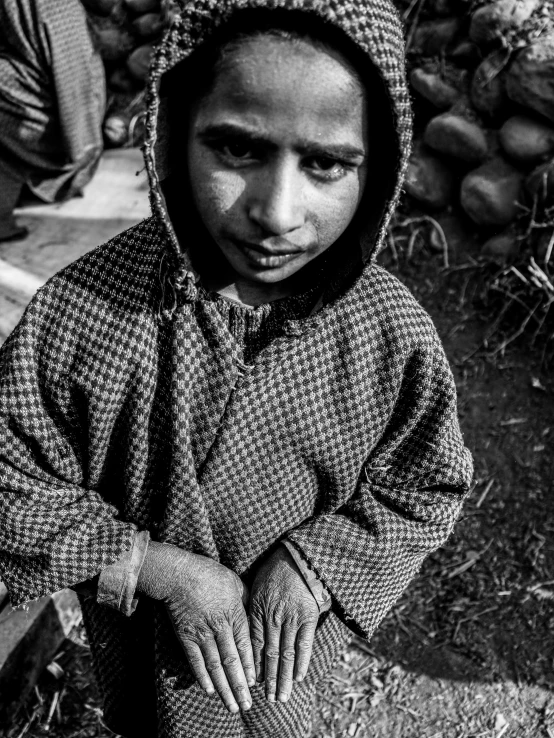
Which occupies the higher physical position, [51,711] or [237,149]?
[237,149]

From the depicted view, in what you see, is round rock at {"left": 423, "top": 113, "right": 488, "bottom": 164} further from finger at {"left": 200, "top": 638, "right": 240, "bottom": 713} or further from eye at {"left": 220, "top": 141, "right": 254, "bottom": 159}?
finger at {"left": 200, "top": 638, "right": 240, "bottom": 713}

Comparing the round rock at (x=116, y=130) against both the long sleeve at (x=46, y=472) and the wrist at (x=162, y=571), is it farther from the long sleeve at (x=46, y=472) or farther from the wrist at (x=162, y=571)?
the wrist at (x=162, y=571)

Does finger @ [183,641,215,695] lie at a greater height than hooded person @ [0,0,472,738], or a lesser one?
lesser

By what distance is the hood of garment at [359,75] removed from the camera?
3.10 feet

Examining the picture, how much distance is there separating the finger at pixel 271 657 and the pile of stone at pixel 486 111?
2143 mm

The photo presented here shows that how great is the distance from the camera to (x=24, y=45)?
3965 millimetres

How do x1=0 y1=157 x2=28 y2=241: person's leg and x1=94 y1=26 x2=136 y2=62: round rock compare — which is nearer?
x1=0 y1=157 x2=28 y2=241: person's leg

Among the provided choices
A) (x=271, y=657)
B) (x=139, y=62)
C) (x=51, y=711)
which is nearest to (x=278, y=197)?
(x=271, y=657)

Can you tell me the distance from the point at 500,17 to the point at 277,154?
2.58 metres

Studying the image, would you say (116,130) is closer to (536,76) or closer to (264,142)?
(536,76)

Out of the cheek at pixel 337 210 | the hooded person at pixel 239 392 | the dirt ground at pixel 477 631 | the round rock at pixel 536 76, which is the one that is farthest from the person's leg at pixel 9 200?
the cheek at pixel 337 210

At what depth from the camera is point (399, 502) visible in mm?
1396

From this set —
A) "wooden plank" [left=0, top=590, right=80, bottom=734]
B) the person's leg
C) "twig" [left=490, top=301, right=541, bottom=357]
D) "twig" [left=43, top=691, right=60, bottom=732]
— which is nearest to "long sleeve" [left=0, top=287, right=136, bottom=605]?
"wooden plank" [left=0, top=590, right=80, bottom=734]

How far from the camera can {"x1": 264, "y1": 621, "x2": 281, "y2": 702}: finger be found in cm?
139
